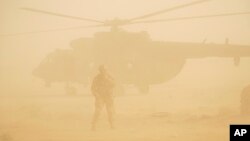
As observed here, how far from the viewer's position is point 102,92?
741 cm

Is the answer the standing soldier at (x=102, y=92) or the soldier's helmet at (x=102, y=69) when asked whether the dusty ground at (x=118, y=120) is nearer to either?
the standing soldier at (x=102, y=92)

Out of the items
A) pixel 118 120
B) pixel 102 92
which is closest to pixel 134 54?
pixel 102 92

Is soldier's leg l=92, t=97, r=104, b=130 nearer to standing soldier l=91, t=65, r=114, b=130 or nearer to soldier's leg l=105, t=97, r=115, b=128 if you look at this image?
standing soldier l=91, t=65, r=114, b=130

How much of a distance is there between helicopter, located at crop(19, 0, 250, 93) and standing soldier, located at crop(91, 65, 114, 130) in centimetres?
47

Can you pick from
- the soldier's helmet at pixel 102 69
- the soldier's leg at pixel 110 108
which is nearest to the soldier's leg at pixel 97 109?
the soldier's leg at pixel 110 108

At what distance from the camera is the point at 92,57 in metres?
8.00

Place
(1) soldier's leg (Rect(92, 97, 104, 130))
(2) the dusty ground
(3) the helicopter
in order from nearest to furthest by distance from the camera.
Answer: (2) the dusty ground
(1) soldier's leg (Rect(92, 97, 104, 130))
(3) the helicopter

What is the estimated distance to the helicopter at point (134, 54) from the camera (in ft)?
26.0

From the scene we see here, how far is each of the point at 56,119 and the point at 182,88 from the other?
241cm

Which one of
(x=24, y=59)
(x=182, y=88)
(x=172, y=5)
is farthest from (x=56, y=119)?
(x=172, y=5)

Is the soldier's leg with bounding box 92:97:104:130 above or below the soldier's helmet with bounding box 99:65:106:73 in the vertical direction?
below

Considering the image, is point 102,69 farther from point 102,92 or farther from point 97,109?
point 97,109

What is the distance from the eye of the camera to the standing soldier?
741 cm

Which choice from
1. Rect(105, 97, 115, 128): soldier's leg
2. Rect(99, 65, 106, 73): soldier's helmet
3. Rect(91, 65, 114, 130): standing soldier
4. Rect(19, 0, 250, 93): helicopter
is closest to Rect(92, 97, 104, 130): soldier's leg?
Rect(91, 65, 114, 130): standing soldier
